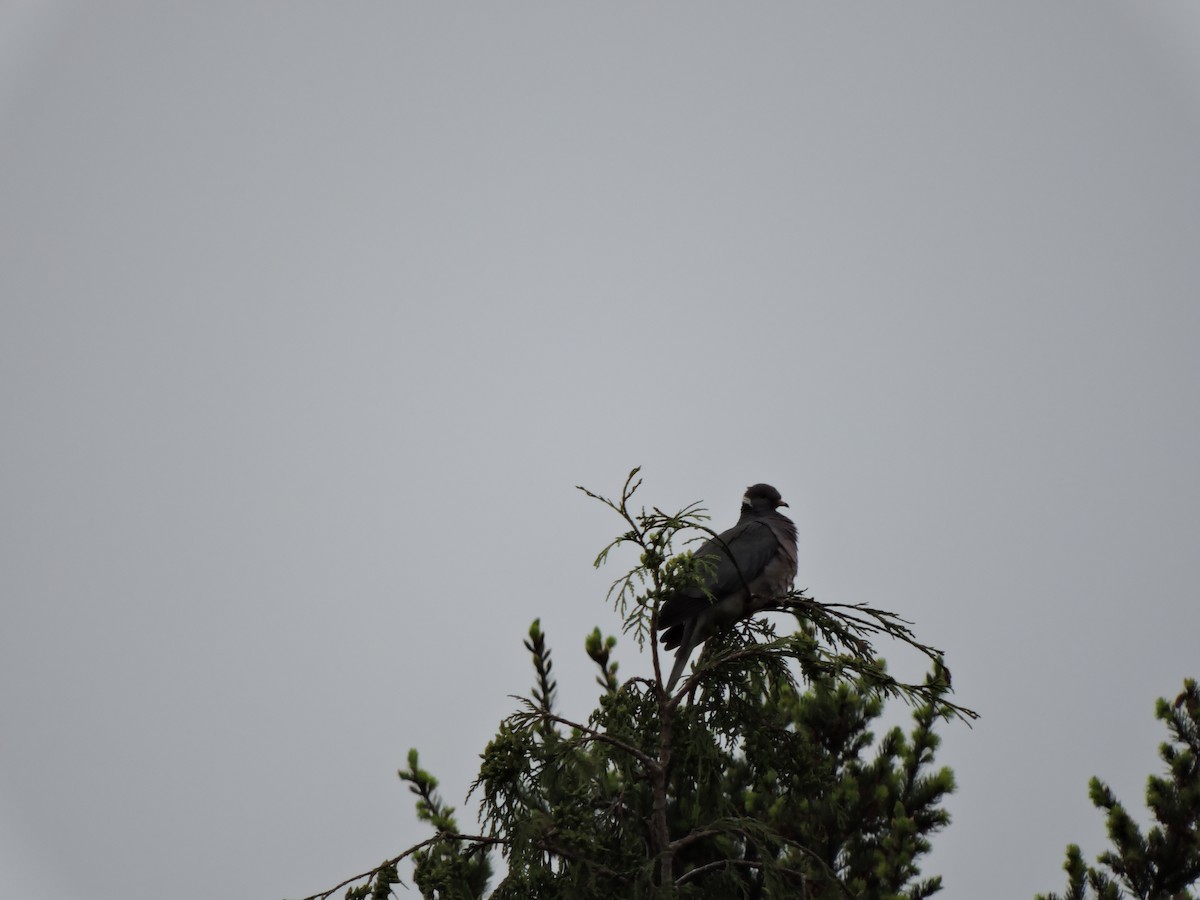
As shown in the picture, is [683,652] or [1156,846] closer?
→ [683,652]

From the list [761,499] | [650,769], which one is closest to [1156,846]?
[761,499]

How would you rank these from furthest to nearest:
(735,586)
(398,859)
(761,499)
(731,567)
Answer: (761,499)
(731,567)
(735,586)
(398,859)

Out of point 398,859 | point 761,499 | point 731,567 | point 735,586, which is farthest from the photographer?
point 761,499

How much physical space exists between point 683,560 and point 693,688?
63cm

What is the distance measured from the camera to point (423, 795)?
6.45 meters

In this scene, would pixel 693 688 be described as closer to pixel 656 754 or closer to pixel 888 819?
pixel 656 754

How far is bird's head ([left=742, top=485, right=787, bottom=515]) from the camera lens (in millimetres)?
8406

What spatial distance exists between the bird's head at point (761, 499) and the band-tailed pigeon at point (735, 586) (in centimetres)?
28

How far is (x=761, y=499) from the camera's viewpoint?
847cm

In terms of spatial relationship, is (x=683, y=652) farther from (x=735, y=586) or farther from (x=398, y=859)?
(x=398, y=859)

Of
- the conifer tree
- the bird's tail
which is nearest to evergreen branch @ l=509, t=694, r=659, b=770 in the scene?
the conifer tree

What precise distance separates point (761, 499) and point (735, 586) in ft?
7.30

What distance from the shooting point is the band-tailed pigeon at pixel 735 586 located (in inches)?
244

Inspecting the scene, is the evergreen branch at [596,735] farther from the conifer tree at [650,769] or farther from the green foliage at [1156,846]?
the green foliage at [1156,846]
